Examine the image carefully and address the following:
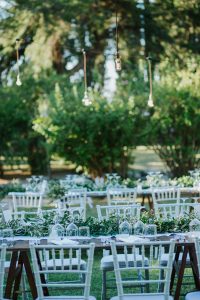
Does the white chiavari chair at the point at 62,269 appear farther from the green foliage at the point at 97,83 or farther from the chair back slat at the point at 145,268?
the green foliage at the point at 97,83

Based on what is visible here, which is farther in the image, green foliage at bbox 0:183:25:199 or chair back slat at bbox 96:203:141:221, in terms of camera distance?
green foliage at bbox 0:183:25:199

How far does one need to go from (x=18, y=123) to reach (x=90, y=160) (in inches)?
214

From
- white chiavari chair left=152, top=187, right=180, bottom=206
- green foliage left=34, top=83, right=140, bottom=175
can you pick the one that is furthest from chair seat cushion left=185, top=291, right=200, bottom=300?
green foliage left=34, top=83, right=140, bottom=175

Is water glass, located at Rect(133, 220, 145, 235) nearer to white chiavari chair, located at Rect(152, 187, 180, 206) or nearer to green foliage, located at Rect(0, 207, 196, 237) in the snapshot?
green foliage, located at Rect(0, 207, 196, 237)

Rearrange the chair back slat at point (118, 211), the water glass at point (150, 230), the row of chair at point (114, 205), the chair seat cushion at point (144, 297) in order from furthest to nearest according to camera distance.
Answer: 1. the row of chair at point (114, 205)
2. the chair back slat at point (118, 211)
3. the water glass at point (150, 230)
4. the chair seat cushion at point (144, 297)

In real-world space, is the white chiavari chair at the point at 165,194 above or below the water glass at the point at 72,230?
below

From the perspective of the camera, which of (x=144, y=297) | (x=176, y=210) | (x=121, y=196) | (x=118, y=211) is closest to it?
(x=144, y=297)

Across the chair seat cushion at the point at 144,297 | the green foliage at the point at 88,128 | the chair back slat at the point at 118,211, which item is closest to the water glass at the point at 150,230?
the chair back slat at the point at 118,211

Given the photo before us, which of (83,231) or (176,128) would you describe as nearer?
(83,231)

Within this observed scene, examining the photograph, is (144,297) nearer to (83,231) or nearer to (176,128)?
(83,231)

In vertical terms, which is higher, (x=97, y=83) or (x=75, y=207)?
(x=97, y=83)

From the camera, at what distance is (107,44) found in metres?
24.3

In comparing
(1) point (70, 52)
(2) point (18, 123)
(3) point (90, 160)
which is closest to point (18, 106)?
(2) point (18, 123)

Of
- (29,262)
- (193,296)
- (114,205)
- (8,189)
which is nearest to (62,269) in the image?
(29,262)
